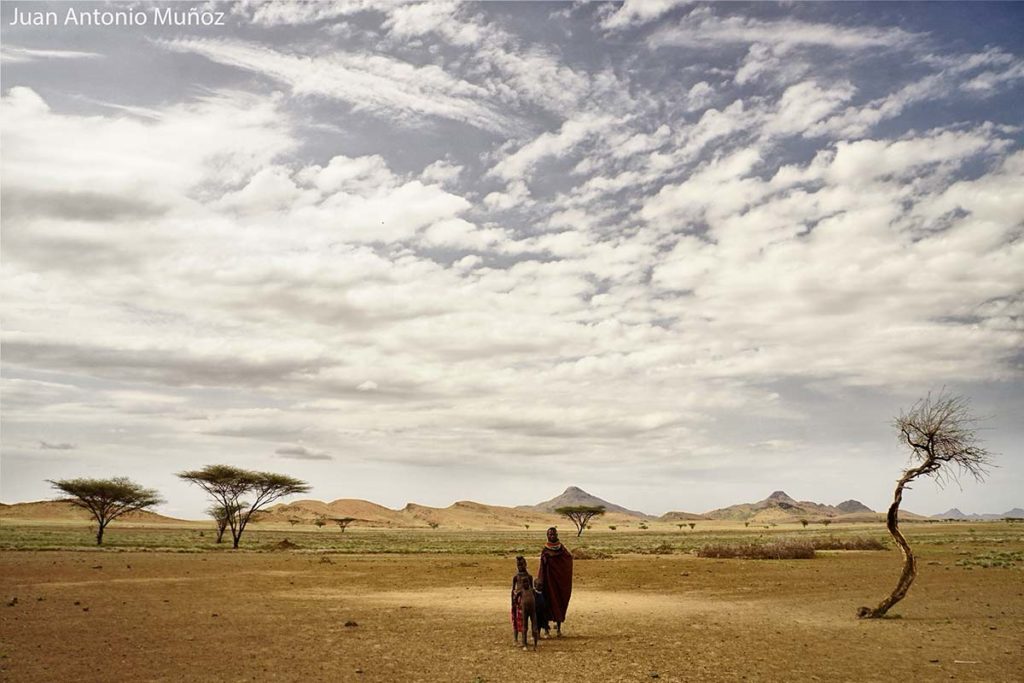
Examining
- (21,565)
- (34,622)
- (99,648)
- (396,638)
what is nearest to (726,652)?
(396,638)

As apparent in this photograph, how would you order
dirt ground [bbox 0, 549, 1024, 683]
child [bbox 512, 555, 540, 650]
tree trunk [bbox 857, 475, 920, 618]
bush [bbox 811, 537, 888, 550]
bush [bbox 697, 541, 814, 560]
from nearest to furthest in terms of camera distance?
dirt ground [bbox 0, 549, 1024, 683], child [bbox 512, 555, 540, 650], tree trunk [bbox 857, 475, 920, 618], bush [bbox 697, 541, 814, 560], bush [bbox 811, 537, 888, 550]

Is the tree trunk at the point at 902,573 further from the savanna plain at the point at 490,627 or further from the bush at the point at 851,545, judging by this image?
the bush at the point at 851,545

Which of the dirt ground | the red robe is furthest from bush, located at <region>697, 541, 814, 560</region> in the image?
the red robe

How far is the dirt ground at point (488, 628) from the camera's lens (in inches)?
474

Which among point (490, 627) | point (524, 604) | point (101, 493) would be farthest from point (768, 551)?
point (101, 493)

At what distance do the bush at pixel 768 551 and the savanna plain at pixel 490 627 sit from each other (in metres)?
7.23

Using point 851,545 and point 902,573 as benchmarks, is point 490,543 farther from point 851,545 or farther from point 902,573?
point 902,573

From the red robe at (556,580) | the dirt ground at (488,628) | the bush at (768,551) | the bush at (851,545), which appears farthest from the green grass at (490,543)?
the red robe at (556,580)

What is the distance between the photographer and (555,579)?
48.5 feet

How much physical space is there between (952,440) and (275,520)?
179 metres

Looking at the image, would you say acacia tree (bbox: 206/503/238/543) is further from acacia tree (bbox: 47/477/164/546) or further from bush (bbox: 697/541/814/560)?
bush (bbox: 697/541/814/560)

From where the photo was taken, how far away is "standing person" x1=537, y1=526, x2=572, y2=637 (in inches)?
579

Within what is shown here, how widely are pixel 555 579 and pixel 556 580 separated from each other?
37 millimetres

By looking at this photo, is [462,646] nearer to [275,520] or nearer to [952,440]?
[952,440]
